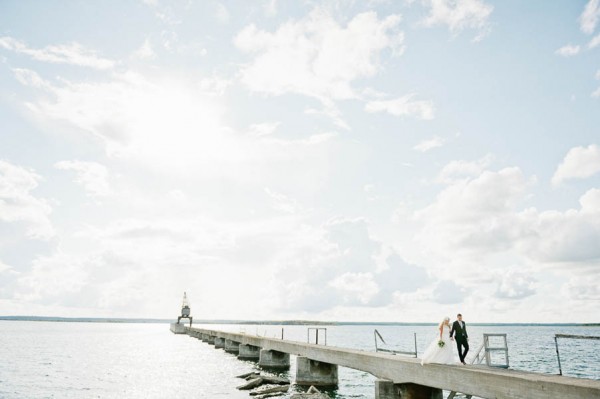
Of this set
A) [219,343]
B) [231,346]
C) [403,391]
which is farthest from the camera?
[219,343]

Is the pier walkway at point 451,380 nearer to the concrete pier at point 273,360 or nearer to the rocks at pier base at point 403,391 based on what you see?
the rocks at pier base at point 403,391

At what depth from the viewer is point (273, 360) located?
37.7m

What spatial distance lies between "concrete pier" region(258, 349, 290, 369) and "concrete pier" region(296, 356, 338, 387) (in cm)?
1013

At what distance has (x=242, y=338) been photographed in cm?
5175

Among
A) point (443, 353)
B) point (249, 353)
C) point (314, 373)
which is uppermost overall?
point (443, 353)

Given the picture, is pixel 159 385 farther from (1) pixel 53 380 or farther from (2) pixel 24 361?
(2) pixel 24 361

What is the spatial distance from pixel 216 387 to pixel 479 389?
66.8 ft

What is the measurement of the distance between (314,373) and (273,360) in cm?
1077

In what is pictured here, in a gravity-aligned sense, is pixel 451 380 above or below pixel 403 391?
above

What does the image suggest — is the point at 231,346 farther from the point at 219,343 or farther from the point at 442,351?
the point at 442,351

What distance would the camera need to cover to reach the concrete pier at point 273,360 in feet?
123

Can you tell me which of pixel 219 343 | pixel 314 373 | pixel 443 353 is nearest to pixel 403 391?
pixel 443 353

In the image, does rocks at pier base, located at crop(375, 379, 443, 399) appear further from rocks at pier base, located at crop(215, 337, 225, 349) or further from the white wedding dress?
rocks at pier base, located at crop(215, 337, 225, 349)

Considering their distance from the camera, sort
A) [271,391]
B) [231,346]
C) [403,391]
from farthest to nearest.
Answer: [231,346] → [271,391] → [403,391]
